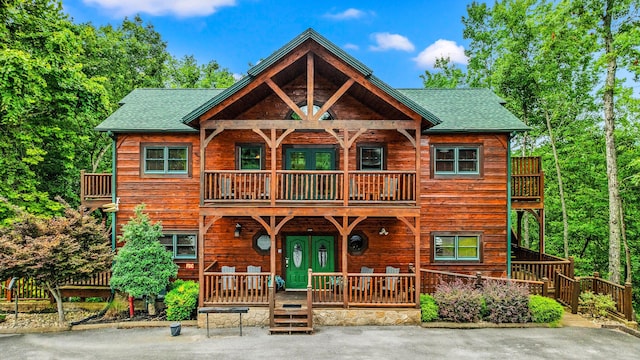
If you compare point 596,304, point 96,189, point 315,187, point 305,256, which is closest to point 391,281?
point 305,256

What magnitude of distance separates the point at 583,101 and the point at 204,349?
24313mm

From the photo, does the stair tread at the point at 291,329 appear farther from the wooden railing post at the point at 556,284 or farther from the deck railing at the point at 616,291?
the deck railing at the point at 616,291

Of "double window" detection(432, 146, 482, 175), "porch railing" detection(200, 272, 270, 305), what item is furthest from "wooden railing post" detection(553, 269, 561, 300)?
"porch railing" detection(200, 272, 270, 305)

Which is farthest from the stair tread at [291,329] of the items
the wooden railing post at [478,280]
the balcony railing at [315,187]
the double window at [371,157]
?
the double window at [371,157]

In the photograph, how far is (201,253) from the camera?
11.2m

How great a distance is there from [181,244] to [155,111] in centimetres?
529

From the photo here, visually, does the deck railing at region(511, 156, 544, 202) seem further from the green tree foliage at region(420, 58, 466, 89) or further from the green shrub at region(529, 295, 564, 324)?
the green tree foliage at region(420, 58, 466, 89)

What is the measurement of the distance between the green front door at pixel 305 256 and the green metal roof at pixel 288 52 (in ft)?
18.3

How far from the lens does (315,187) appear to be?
11.8 meters

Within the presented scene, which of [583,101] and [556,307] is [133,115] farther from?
[583,101]

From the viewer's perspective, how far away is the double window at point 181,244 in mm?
13633

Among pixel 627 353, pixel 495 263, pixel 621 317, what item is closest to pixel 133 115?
pixel 495 263

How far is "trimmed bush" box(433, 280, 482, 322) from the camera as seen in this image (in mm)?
10945

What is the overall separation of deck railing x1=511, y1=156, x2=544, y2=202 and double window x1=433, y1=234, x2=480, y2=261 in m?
2.32
